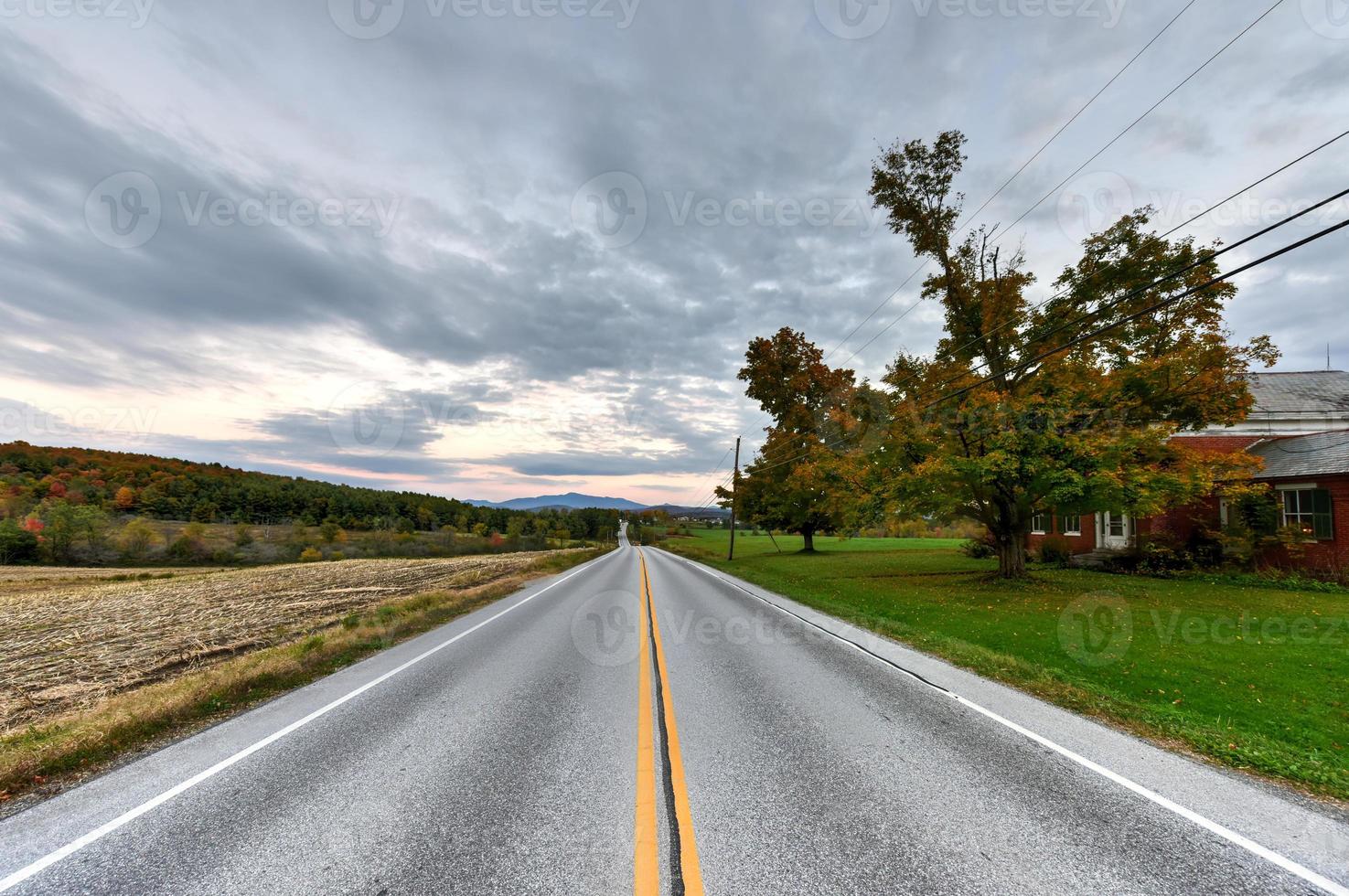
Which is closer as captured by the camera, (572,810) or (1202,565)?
(572,810)

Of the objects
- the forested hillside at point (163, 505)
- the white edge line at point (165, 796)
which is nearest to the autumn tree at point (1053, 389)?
the white edge line at point (165, 796)

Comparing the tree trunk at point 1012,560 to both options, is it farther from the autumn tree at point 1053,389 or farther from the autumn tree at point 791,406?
the autumn tree at point 791,406

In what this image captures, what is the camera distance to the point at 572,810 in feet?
12.7

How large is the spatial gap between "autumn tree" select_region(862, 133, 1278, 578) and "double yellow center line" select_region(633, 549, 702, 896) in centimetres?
1330

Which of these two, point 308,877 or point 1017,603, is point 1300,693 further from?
point 308,877

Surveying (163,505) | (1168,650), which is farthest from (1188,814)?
(163,505)

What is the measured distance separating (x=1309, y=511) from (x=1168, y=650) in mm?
16503

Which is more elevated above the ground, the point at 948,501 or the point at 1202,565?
the point at 948,501

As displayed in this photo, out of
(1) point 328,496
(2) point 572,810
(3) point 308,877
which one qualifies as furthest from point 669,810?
(1) point 328,496

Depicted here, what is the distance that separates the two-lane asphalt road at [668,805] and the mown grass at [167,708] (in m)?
0.58

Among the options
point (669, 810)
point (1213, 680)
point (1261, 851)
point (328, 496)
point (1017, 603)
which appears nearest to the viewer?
point (1261, 851)

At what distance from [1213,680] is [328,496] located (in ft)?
462

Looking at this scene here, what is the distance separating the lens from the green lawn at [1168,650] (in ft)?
18.3

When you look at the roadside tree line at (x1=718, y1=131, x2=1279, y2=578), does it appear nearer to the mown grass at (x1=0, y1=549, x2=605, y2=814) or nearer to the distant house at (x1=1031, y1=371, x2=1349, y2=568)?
the distant house at (x1=1031, y1=371, x2=1349, y2=568)
